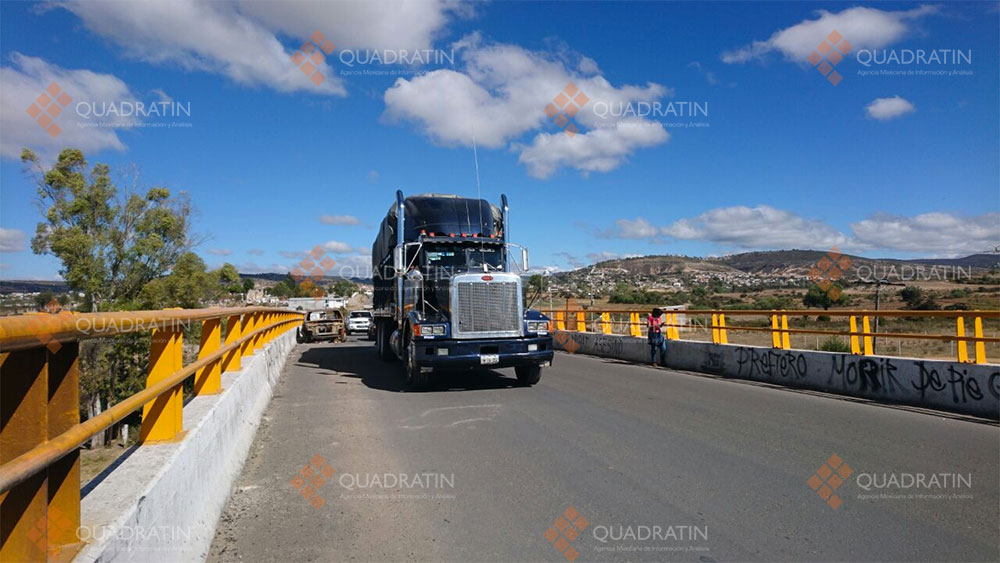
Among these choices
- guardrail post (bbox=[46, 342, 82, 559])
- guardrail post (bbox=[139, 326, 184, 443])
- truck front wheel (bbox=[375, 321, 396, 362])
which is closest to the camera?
guardrail post (bbox=[46, 342, 82, 559])

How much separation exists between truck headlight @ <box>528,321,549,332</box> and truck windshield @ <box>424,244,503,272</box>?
1660 mm

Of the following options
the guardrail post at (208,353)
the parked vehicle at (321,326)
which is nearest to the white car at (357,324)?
the parked vehicle at (321,326)

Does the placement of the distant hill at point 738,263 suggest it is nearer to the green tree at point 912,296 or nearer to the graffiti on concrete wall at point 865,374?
the green tree at point 912,296

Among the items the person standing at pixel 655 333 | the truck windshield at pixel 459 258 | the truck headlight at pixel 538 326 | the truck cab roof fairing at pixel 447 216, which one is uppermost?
the truck cab roof fairing at pixel 447 216

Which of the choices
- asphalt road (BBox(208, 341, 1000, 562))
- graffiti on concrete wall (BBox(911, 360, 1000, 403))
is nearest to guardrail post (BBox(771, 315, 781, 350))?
asphalt road (BBox(208, 341, 1000, 562))

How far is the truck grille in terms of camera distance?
12037 mm

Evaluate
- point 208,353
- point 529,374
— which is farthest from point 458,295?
point 208,353

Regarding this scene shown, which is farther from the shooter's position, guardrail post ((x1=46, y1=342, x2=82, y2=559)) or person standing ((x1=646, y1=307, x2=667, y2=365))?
person standing ((x1=646, y1=307, x2=667, y2=365))

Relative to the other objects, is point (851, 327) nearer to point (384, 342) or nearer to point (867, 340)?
point (867, 340)

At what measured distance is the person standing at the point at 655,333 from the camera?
642 inches

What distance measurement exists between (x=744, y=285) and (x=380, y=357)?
3023 inches

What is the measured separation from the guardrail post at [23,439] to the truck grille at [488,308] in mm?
9669

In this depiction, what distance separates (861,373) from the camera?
11102 millimetres

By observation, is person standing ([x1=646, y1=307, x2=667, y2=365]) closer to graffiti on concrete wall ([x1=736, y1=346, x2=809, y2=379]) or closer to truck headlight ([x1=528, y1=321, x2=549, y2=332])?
graffiti on concrete wall ([x1=736, y1=346, x2=809, y2=379])
